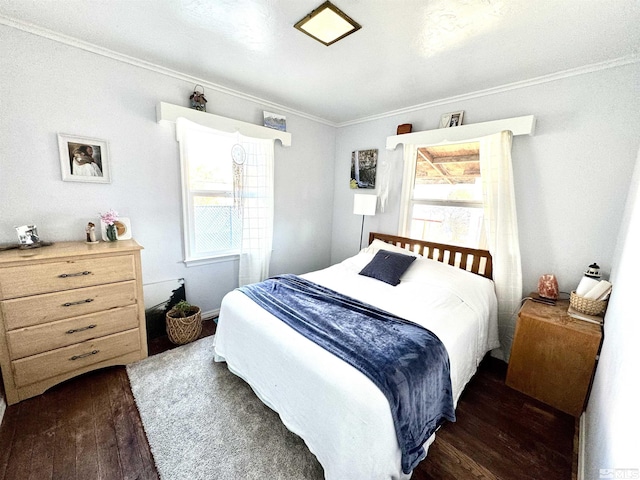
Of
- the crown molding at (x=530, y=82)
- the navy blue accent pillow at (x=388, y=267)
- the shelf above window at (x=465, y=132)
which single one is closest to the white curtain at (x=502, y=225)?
the shelf above window at (x=465, y=132)

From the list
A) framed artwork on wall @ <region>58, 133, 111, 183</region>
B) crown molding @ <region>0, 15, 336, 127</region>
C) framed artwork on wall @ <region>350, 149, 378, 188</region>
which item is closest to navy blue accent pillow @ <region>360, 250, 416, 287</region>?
framed artwork on wall @ <region>350, 149, 378, 188</region>

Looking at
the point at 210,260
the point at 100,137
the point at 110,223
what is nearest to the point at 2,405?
the point at 110,223

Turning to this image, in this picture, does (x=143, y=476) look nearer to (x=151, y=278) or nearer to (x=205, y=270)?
(x=151, y=278)

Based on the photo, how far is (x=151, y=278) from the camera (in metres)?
2.41

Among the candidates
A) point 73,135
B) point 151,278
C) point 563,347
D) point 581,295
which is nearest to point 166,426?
point 151,278

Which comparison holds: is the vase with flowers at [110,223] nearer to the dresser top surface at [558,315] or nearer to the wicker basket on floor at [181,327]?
the wicker basket on floor at [181,327]

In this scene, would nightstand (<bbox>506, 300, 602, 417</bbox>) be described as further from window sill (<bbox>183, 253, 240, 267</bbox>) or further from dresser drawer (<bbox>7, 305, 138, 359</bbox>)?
dresser drawer (<bbox>7, 305, 138, 359</bbox>)

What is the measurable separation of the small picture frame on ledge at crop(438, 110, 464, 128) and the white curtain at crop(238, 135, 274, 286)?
1.85 m

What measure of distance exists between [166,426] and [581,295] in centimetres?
292

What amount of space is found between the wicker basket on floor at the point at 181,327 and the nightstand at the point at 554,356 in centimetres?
268

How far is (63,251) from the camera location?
1.67 m

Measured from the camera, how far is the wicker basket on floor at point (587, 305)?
173cm

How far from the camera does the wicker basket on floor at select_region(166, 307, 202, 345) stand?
7.40ft

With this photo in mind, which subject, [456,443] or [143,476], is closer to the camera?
[143,476]
